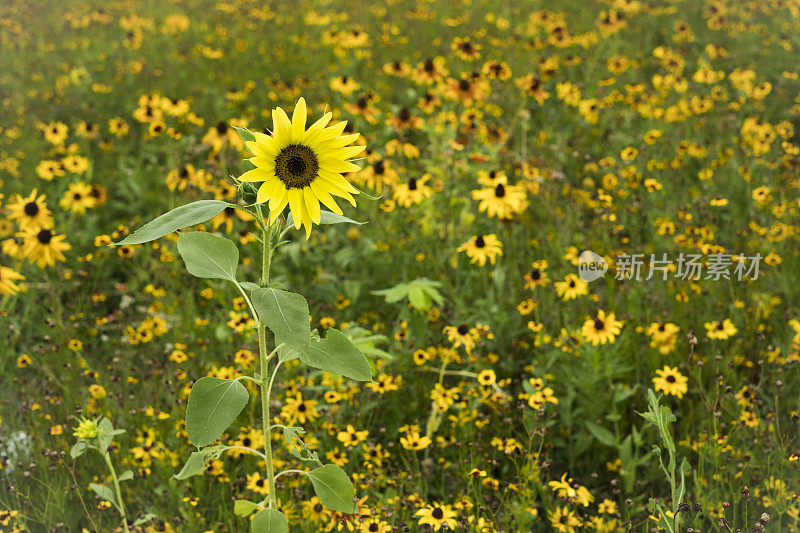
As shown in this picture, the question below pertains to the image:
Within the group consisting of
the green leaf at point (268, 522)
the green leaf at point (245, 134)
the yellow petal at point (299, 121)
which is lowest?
the green leaf at point (268, 522)

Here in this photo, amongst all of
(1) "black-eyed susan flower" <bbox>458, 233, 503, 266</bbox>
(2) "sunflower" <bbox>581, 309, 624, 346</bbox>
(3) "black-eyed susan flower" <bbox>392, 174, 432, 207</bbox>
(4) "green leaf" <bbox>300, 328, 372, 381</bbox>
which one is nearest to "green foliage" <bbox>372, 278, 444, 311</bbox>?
(1) "black-eyed susan flower" <bbox>458, 233, 503, 266</bbox>

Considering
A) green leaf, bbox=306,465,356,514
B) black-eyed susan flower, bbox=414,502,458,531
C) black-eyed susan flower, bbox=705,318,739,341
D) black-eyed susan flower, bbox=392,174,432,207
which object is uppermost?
black-eyed susan flower, bbox=392,174,432,207

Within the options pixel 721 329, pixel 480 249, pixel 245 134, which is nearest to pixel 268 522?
pixel 245 134

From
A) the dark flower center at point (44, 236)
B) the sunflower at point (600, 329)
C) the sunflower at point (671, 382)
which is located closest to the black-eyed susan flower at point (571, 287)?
the sunflower at point (600, 329)

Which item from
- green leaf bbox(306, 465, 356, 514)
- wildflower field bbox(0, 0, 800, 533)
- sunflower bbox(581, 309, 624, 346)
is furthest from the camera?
sunflower bbox(581, 309, 624, 346)

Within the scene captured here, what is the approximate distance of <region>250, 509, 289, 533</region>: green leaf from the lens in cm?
156

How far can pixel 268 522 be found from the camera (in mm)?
1569

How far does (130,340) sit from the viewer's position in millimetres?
3021

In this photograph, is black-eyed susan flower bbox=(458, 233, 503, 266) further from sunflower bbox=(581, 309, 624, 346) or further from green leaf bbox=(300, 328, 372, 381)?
green leaf bbox=(300, 328, 372, 381)

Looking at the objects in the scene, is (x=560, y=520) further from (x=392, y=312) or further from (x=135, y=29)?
(x=135, y=29)

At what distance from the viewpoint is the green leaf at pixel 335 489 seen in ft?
5.27

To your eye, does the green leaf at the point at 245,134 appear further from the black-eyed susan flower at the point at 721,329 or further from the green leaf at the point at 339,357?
the black-eyed susan flower at the point at 721,329

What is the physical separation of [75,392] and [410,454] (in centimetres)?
148

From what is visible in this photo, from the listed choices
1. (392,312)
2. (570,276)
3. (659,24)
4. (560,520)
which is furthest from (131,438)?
(659,24)
